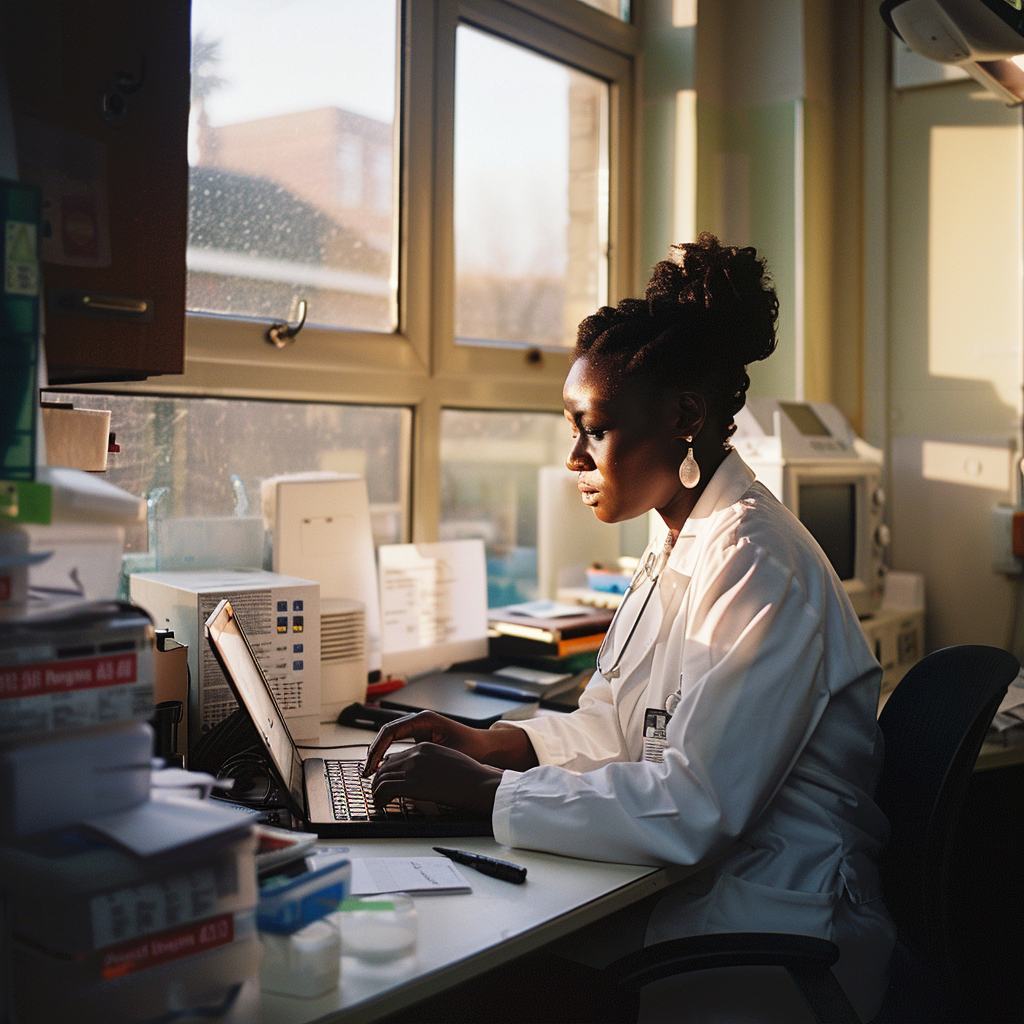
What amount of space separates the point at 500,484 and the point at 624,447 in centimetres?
107

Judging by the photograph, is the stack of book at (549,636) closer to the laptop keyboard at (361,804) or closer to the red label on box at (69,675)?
the laptop keyboard at (361,804)

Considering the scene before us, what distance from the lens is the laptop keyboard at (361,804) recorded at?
1333 millimetres

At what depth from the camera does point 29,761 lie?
0.84 meters

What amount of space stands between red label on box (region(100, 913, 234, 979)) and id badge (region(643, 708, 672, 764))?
Result: 0.70 meters

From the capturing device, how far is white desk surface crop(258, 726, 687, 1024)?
92 cm

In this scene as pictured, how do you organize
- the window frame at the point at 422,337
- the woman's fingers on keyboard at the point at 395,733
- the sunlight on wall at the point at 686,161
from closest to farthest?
the woman's fingers on keyboard at the point at 395,733
the window frame at the point at 422,337
the sunlight on wall at the point at 686,161

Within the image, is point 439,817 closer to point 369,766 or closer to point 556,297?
point 369,766

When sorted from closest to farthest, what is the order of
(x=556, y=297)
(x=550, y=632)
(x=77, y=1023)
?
(x=77, y=1023) → (x=550, y=632) → (x=556, y=297)

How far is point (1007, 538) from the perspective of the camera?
8.86 feet

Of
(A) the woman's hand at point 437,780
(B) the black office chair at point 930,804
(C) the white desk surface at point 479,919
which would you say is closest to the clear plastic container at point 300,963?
(C) the white desk surface at point 479,919

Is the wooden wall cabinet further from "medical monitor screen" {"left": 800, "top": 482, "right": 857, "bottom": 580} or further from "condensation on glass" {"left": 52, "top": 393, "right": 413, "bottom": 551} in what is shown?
"medical monitor screen" {"left": 800, "top": 482, "right": 857, "bottom": 580}

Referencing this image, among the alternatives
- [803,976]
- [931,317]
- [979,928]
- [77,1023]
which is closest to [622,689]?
[803,976]

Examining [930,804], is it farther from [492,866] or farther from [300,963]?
A: [300,963]

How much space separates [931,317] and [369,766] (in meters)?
2.17
